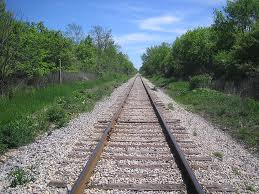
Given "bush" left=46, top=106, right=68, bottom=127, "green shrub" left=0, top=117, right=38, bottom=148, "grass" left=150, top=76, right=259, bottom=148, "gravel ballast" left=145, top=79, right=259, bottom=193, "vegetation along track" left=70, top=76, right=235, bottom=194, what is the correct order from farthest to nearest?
"bush" left=46, top=106, right=68, bottom=127 < "grass" left=150, top=76, right=259, bottom=148 < "green shrub" left=0, top=117, right=38, bottom=148 < "gravel ballast" left=145, top=79, right=259, bottom=193 < "vegetation along track" left=70, top=76, right=235, bottom=194

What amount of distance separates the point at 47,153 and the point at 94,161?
1548 mm

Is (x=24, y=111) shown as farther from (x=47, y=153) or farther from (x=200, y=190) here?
(x=200, y=190)

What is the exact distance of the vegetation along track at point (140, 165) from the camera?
5969mm

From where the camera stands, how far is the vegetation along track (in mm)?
5969

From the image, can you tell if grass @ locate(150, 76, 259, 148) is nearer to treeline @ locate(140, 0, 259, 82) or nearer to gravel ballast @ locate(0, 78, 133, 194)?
gravel ballast @ locate(0, 78, 133, 194)

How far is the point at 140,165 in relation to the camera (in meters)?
7.23

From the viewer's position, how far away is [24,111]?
12.7m

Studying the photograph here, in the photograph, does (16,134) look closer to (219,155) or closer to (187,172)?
(187,172)

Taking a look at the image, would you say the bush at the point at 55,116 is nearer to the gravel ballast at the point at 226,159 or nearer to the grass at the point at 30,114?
the grass at the point at 30,114

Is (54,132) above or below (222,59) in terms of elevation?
below

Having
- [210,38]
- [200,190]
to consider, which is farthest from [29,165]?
[210,38]

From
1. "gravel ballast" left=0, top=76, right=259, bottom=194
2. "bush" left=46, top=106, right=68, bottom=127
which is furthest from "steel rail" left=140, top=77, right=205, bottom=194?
"bush" left=46, top=106, right=68, bottom=127

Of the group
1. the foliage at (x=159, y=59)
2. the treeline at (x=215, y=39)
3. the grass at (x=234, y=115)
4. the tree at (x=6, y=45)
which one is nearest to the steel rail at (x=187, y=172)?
the grass at (x=234, y=115)

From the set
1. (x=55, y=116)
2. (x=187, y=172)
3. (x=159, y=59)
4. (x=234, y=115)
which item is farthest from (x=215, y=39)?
(x=159, y=59)
